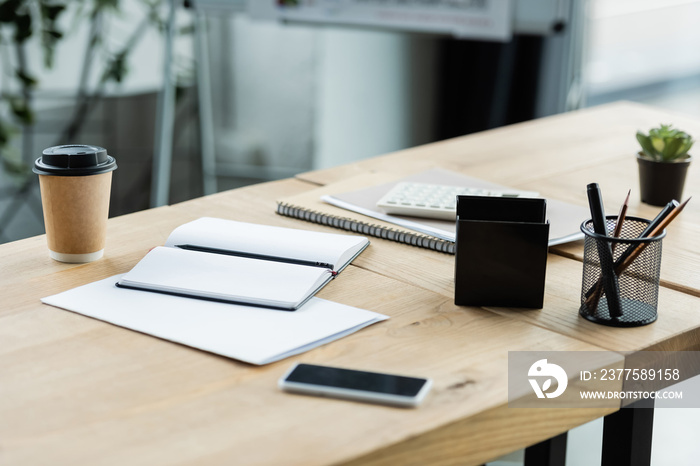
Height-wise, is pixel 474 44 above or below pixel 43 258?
above

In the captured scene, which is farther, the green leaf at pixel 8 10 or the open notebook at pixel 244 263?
the green leaf at pixel 8 10

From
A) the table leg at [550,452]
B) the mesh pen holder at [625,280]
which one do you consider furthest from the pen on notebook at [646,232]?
the table leg at [550,452]

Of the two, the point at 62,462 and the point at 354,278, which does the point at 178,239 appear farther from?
the point at 62,462

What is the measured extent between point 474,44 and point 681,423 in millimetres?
1535

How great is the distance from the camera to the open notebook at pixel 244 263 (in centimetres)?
88

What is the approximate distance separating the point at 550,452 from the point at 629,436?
33 centimetres

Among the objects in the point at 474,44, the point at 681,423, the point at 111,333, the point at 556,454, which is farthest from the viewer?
the point at 474,44

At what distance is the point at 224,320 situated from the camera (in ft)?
2.71

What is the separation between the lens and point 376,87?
3121 millimetres

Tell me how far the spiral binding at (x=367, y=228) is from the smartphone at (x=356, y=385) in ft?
1.19

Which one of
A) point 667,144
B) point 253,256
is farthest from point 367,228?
point 667,144

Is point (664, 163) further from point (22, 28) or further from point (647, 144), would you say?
point (22, 28)

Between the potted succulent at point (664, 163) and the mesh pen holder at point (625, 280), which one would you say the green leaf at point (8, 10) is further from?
the mesh pen holder at point (625, 280)

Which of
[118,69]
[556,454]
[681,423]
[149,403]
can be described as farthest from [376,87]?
[149,403]
